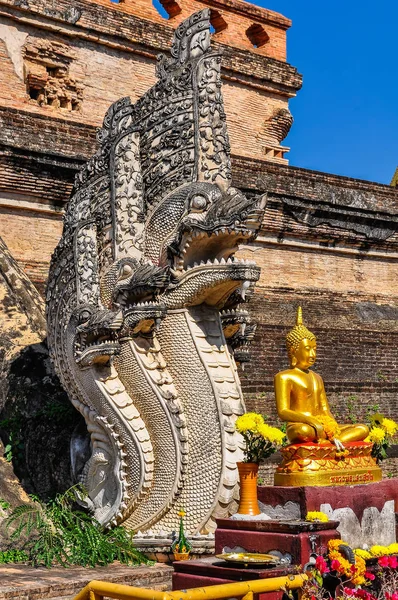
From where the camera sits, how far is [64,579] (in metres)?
6.43

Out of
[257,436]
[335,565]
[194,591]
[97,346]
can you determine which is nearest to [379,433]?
[257,436]

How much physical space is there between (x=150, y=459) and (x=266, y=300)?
6402mm

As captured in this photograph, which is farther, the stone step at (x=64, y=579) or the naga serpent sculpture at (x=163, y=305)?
the naga serpent sculpture at (x=163, y=305)

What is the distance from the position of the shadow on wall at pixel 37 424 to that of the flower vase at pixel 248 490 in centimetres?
225

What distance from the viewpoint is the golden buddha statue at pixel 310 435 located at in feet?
21.6

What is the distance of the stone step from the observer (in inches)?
239

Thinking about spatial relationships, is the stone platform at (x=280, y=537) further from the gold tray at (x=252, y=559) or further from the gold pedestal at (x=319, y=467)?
the gold pedestal at (x=319, y=467)

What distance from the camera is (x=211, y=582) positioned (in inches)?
222

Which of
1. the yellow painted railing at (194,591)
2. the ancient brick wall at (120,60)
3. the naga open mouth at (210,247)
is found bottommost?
the yellow painted railing at (194,591)

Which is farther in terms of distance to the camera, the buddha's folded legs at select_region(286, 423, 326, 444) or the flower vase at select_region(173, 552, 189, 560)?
the flower vase at select_region(173, 552, 189, 560)

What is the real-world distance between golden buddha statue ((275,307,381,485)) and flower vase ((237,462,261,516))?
224 mm

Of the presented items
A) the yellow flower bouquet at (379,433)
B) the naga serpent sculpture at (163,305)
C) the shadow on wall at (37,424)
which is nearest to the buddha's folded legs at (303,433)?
the yellow flower bouquet at (379,433)

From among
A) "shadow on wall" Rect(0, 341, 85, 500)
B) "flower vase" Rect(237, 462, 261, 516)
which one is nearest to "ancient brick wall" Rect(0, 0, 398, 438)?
"shadow on wall" Rect(0, 341, 85, 500)

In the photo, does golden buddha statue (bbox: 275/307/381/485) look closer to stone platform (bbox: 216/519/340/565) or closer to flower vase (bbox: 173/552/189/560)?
stone platform (bbox: 216/519/340/565)
